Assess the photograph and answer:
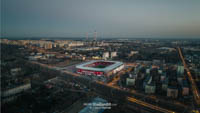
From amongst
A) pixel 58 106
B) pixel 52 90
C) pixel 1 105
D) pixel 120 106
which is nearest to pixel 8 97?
pixel 1 105

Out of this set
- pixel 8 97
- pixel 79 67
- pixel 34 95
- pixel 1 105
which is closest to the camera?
pixel 1 105

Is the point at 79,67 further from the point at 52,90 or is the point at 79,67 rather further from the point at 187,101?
the point at 187,101

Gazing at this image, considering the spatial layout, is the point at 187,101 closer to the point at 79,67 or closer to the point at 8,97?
the point at 79,67

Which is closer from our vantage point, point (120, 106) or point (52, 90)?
point (120, 106)

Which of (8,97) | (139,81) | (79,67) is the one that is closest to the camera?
(8,97)

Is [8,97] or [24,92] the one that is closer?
[8,97]

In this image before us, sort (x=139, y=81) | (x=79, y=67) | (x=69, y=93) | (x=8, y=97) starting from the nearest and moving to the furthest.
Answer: (x=8, y=97) → (x=69, y=93) → (x=139, y=81) → (x=79, y=67)

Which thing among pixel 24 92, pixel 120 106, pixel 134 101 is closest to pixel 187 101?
pixel 134 101

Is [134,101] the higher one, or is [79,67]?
[79,67]

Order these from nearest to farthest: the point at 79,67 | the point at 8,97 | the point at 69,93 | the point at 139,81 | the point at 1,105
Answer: the point at 1,105 → the point at 8,97 → the point at 69,93 → the point at 139,81 → the point at 79,67
